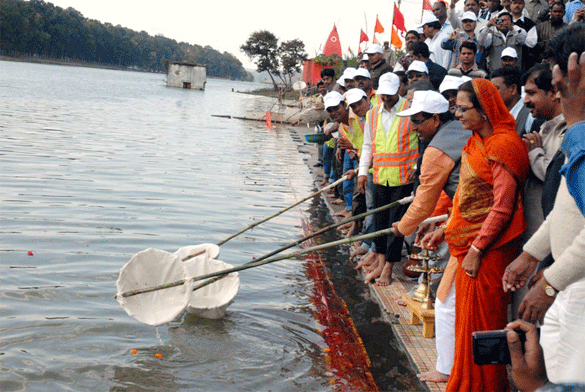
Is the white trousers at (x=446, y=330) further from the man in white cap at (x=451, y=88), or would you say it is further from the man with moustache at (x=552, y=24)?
the man with moustache at (x=552, y=24)

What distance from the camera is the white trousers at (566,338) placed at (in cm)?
221

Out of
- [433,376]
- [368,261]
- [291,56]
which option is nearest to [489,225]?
[433,376]

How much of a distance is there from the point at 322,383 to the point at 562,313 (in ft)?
8.52

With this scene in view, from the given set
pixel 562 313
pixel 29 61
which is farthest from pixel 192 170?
pixel 29 61

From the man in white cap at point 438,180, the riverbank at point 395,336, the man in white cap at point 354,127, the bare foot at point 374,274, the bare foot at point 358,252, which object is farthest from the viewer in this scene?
the bare foot at point 358,252

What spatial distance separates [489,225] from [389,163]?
2906 mm

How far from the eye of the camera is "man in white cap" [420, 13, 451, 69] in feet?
30.7

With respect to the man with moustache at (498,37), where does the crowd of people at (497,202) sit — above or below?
below

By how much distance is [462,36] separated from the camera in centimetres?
864

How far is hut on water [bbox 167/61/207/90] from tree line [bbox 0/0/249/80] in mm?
4240

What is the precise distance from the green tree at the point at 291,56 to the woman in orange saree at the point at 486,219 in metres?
74.4

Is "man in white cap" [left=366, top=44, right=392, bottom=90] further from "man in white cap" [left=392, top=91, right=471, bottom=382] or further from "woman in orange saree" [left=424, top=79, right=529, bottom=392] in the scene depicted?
"woman in orange saree" [left=424, top=79, right=529, bottom=392]

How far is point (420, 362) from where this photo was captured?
462 centimetres

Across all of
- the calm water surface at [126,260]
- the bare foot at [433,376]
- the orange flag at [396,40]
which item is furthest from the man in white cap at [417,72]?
the orange flag at [396,40]
